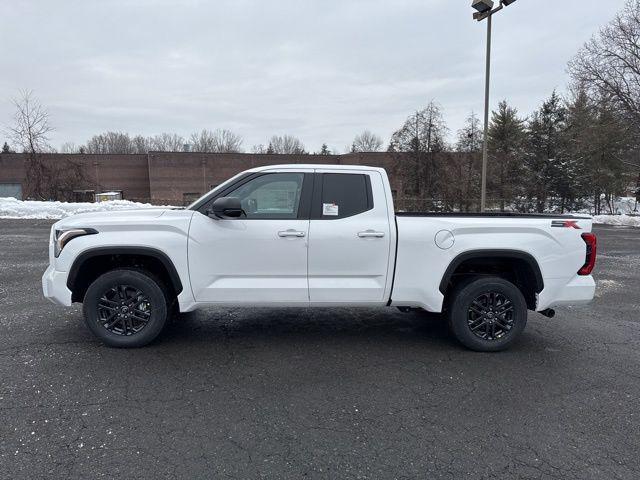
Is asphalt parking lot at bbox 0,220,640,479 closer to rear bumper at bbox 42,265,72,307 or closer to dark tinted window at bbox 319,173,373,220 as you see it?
rear bumper at bbox 42,265,72,307

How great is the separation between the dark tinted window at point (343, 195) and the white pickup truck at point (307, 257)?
0.01 meters

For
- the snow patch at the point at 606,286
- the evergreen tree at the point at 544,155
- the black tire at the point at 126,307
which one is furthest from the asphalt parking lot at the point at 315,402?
the evergreen tree at the point at 544,155

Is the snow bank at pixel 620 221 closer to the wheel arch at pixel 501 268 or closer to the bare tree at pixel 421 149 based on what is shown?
the bare tree at pixel 421 149

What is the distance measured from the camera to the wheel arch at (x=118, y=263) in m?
4.32

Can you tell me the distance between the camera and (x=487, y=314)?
4.55 m

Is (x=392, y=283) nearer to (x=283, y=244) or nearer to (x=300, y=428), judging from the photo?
(x=283, y=244)

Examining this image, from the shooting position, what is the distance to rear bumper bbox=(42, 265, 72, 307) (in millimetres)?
4389

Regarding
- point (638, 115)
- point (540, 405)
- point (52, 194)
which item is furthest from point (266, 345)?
point (638, 115)

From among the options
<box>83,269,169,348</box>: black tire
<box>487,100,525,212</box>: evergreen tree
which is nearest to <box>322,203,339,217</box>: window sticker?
<box>83,269,169,348</box>: black tire

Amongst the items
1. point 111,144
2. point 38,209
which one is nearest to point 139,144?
point 111,144

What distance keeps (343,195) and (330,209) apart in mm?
217

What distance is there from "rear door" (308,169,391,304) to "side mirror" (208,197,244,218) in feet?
2.45

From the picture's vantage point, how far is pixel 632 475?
8.61 feet

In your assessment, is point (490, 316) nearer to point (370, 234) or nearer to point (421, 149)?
point (370, 234)
